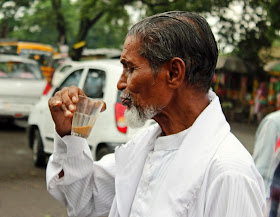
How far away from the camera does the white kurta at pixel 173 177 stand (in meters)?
1.49

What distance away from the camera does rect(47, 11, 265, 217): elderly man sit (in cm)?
152

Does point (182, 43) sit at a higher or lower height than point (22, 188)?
higher

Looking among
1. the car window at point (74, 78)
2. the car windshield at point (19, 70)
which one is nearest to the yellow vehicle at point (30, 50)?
the car windshield at point (19, 70)

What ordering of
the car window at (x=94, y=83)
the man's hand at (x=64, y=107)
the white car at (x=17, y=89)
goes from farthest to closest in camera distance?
the white car at (x=17, y=89)
the car window at (x=94, y=83)
the man's hand at (x=64, y=107)

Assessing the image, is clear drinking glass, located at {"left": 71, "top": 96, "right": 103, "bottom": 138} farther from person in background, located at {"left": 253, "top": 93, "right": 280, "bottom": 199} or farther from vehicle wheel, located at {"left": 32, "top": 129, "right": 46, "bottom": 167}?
vehicle wheel, located at {"left": 32, "top": 129, "right": 46, "bottom": 167}

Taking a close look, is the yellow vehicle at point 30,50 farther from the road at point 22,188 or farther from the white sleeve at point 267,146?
the white sleeve at point 267,146

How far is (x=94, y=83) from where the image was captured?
21.6 feet

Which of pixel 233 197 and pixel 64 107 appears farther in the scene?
pixel 64 107

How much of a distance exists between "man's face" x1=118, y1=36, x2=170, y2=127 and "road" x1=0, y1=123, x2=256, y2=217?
375cm

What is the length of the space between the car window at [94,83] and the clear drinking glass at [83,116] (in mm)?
4400

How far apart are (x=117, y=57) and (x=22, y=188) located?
957 cm

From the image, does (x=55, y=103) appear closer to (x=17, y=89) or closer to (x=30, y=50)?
(x=17, y=89)

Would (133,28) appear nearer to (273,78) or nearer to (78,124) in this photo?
(78,124)

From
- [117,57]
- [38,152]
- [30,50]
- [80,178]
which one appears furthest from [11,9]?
[80,178]
